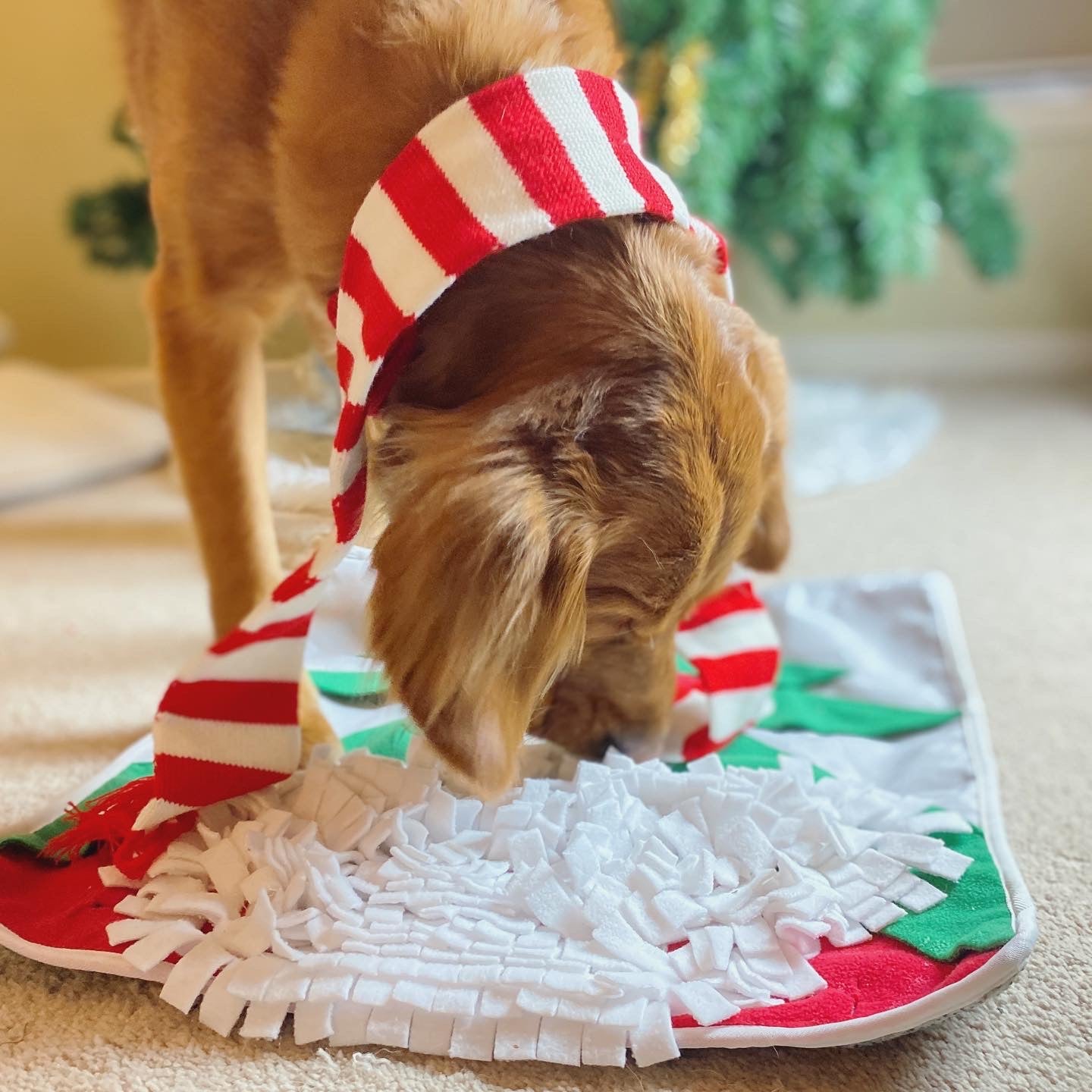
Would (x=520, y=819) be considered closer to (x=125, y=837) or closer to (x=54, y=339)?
(x=125, y=837)

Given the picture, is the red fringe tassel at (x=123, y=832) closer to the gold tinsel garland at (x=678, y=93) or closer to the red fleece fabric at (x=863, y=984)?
the red fleece fabric at (x=863, y=984)

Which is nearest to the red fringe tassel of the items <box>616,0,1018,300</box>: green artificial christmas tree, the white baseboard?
<box>616,0,1018,300</box>: green artificial christmas tree

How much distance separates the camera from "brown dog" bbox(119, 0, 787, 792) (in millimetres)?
746

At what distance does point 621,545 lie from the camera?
81 cm

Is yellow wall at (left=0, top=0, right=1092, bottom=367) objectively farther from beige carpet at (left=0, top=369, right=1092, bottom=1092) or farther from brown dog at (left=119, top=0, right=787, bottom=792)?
brown dog at (left=119, top=0, right=787, bottom=792)

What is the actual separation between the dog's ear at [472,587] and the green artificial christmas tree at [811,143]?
1400 millimetres

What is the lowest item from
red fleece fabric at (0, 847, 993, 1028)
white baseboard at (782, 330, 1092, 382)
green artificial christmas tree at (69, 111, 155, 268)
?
white baseboard at (782, 330, 1092, 382)

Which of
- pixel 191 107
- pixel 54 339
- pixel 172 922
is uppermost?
pixel 191 107

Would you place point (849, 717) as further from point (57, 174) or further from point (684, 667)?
point (57, 174)

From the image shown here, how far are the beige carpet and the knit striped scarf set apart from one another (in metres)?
0.19

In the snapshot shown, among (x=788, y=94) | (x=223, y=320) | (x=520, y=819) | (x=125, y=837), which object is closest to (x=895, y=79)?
(x=788, y=94)

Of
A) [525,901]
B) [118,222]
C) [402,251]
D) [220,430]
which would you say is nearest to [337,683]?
[220,430]

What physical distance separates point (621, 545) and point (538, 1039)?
0.33 metres

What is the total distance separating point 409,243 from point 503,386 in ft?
0.37
